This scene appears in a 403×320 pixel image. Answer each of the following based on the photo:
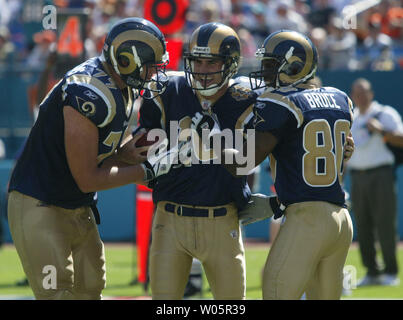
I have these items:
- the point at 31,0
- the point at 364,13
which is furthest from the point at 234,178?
the point at 364,13

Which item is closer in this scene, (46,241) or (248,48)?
(46,241)

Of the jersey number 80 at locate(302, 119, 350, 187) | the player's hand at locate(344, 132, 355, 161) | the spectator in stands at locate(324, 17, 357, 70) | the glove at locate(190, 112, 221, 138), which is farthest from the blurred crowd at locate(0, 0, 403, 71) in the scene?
the jersey number 80 at locate(302, 119, 350, 187)

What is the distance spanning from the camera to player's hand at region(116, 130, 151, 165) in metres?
4.50

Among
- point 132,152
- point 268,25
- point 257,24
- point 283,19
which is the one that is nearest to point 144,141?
point 132,152

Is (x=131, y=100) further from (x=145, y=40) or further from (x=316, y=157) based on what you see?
(x=316, y=157)

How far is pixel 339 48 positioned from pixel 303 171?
7.82 metres

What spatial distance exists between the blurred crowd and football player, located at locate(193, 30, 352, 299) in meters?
6.43

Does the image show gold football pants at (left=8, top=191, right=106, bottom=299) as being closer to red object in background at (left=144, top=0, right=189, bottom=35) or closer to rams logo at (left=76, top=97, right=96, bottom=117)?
rams logo at (left=76, top=97, right=96, bottom=117)

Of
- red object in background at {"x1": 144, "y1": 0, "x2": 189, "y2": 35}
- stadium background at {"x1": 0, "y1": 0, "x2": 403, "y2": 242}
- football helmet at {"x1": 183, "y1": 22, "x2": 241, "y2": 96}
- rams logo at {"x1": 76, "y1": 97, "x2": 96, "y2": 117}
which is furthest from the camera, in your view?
stadium background at {"x1": 0, "y1": 0, "x2": 403, "y2": 242}

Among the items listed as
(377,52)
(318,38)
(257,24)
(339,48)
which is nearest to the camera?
(377,52)

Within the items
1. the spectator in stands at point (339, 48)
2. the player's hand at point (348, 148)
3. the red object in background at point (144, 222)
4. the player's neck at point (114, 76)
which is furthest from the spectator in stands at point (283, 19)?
the player's neck at point (114, 76)

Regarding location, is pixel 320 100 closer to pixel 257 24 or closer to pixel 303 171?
Result: pixel 303 171

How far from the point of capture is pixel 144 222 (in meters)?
7.39

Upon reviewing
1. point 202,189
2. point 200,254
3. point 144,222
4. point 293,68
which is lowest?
point 144,222
